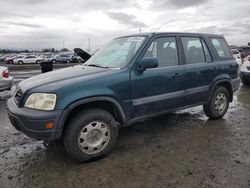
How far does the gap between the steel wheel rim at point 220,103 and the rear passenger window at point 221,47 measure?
86cm

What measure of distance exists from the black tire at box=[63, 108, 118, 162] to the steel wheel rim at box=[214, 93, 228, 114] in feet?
8.96

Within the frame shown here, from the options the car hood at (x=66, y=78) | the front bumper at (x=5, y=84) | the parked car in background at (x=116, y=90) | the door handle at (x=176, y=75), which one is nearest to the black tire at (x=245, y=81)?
the parked car in background at (x=116, y=90)

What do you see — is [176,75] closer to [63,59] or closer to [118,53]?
[118,53]

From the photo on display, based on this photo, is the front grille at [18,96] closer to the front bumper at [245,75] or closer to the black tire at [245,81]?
the front bumper at [245,75]

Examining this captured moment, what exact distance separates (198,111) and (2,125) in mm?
4430

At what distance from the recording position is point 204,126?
5.21 meters

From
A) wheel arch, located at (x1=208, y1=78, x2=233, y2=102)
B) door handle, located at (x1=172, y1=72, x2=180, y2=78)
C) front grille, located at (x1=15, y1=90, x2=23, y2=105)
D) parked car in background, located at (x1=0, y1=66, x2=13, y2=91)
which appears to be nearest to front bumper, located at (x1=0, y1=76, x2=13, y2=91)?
parked car in background, located at (x1=0, y1=66, x2=13, y2=91)

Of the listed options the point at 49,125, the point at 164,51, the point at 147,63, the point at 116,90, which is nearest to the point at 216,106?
the point at 164,51

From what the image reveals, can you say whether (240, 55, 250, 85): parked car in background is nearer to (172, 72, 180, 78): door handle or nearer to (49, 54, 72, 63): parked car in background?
(172, 72, 180, 78): door handle

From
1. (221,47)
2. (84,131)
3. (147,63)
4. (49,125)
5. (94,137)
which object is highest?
(221,47)

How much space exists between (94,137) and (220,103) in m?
3.19

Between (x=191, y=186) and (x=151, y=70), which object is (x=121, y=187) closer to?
(x=191, y=186)

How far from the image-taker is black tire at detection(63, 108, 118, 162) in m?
3.46

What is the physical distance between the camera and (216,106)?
555cm
